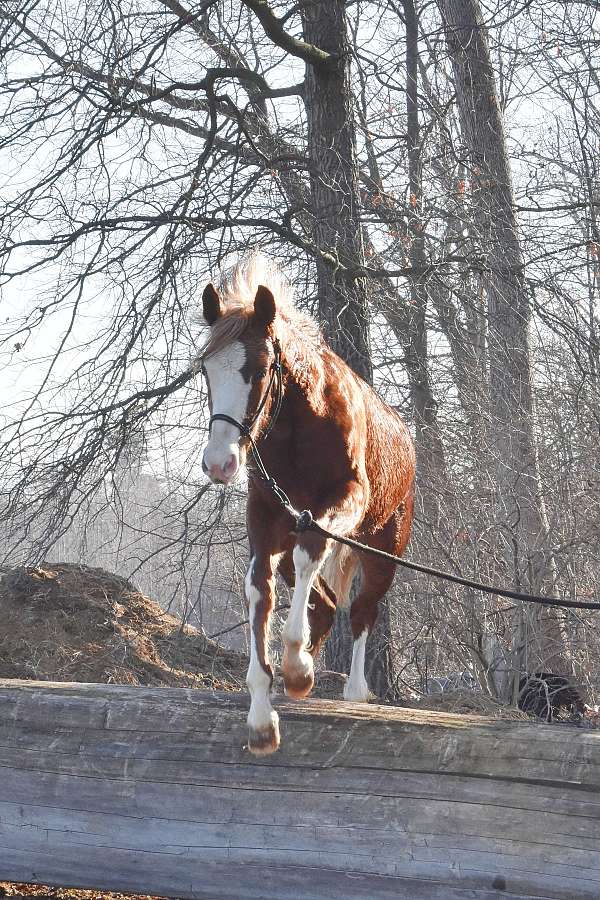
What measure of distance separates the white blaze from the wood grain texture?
1211 millimetres

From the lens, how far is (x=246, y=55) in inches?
358

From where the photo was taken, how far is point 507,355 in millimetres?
9141

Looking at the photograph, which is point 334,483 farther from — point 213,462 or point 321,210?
point 321,210

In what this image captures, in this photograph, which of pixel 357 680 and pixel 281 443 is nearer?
pixel 281 443

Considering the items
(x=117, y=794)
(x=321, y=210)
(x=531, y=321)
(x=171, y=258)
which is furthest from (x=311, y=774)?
(x=531, y=321)

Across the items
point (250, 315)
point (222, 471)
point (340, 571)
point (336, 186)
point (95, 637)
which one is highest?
point (336, 186)

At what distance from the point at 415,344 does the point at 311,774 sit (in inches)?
300

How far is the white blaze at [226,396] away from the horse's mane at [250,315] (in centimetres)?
5

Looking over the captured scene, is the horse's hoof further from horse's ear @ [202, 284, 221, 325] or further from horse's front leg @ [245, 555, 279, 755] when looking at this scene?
horse's ear @ [202, 284, 221, 325]

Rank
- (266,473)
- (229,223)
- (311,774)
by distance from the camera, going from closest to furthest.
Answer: (311,774)
(266,473)
(229,223)

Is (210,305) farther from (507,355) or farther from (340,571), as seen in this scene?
(507,355)

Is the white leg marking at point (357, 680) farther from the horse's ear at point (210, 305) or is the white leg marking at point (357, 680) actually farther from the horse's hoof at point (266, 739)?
the horse's ear at point (210, 305)

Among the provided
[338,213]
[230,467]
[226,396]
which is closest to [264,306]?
[226,396]

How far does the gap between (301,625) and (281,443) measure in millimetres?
834
